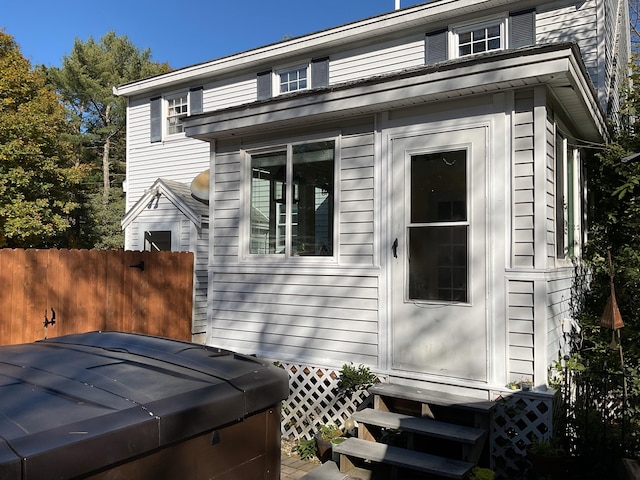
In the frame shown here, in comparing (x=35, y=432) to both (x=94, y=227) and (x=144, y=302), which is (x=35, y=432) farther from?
(x=94, y=227)

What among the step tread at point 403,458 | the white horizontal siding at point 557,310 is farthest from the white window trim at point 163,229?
the white horizontal siding at point 557,310

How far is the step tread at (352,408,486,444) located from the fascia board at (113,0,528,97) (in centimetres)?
803

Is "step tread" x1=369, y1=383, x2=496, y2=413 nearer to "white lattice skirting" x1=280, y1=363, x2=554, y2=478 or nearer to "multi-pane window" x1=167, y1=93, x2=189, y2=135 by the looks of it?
"white lattice skirting" x1=280, y1=363, x2=554, y2=478

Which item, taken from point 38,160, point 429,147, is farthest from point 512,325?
point 38,160

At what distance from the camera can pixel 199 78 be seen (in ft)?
44.5

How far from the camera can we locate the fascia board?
9.59 m

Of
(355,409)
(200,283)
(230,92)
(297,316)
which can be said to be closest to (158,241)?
(200,283)

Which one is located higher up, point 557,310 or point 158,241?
point 158,241

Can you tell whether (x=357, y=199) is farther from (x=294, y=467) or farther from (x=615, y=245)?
(x=615, y=245)

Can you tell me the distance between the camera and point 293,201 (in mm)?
5785

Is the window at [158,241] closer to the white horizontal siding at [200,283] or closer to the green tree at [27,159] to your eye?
the white horizontal siding at [200,283]

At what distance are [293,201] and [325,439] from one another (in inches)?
103

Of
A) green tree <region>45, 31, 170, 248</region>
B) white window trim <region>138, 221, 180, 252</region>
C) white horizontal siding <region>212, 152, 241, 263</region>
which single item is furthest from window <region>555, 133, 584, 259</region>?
green tree <region>45, 31, 170, 248</region>

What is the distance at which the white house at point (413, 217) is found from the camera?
4.36 metres
